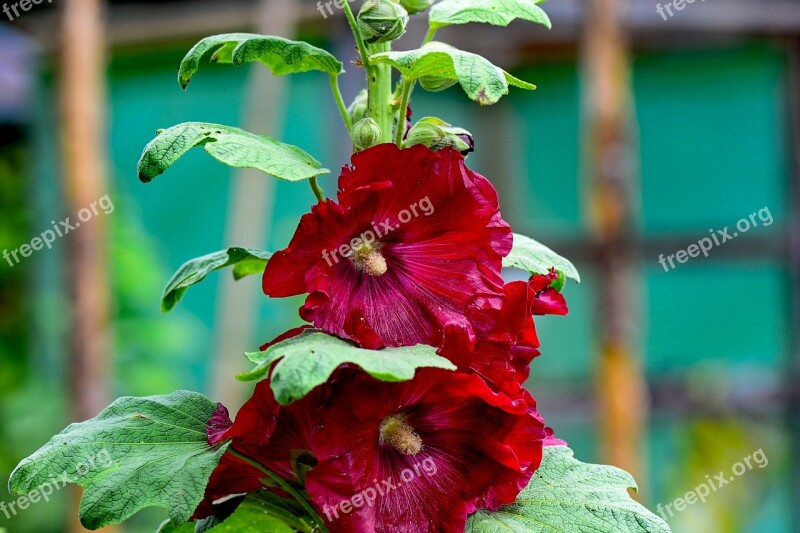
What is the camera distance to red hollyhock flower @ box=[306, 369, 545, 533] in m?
0.88

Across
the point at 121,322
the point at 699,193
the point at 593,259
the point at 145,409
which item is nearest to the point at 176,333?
the point at 121,322

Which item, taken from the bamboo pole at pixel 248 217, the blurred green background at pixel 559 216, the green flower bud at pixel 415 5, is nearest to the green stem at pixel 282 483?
the green flower bud at pixel 415 5

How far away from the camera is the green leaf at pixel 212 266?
99cm

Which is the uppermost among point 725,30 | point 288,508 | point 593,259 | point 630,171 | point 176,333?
point 725,30

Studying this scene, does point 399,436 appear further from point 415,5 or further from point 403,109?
point 415,5

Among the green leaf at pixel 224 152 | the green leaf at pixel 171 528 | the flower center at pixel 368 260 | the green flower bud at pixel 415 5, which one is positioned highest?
the green flower bud at pixel 415 5

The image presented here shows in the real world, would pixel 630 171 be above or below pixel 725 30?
below

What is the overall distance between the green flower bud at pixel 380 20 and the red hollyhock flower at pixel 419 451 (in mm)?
335

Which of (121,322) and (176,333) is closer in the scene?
(176,333)

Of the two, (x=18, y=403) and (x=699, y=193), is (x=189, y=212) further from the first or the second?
(x=699, y=193)

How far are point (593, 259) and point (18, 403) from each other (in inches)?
107

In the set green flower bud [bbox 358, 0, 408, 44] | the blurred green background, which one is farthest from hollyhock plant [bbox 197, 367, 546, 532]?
the blurred green background

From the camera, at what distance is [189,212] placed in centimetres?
477

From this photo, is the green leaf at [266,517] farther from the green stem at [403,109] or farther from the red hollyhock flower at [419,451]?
the green stem at [403,109]
